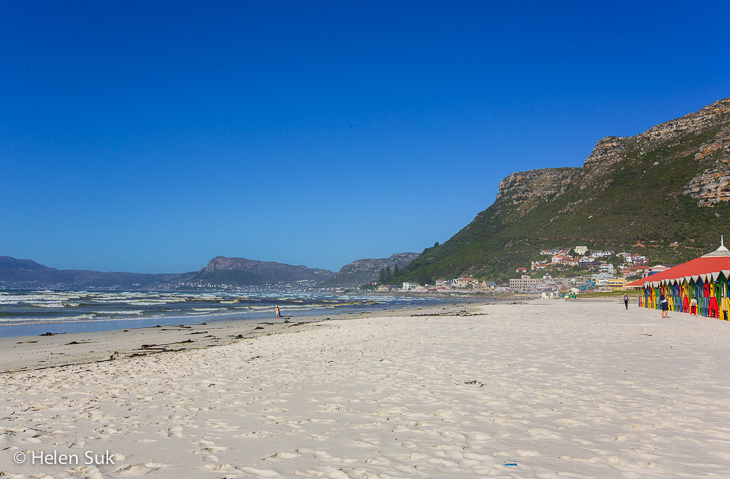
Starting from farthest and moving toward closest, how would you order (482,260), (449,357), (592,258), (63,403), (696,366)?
1. (482,260)
2. (592,258)
3. (449,357)
4. (696,366)
5. (63,403)

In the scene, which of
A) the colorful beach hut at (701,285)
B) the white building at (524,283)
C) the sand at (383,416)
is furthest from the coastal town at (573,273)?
the sand at (383,416)

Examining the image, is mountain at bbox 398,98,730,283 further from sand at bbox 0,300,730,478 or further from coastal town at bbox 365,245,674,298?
sand at bbox 0,300,730,478

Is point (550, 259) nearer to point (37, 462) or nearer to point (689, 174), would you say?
point (689, 174)

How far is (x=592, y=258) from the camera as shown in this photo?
247 ft

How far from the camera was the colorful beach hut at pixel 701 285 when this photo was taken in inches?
770

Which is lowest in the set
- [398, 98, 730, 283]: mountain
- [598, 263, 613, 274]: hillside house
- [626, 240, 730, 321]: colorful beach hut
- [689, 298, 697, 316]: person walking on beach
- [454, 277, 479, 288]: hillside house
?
[454, 277, 479, 288]: hillside house

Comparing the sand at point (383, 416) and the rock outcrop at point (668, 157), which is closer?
the sand at point (383, 416)

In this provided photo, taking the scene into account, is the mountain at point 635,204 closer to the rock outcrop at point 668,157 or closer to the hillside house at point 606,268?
the rock outcrop at point 668,157

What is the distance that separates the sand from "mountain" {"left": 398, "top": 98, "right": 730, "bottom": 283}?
61.3 meters

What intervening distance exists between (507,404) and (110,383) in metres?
6.45

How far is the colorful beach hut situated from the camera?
1956 cm

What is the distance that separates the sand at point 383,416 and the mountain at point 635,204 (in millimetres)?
61318

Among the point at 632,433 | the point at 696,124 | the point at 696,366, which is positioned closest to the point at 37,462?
the point at 632,433

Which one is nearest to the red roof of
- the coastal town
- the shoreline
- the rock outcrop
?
the shoreline
